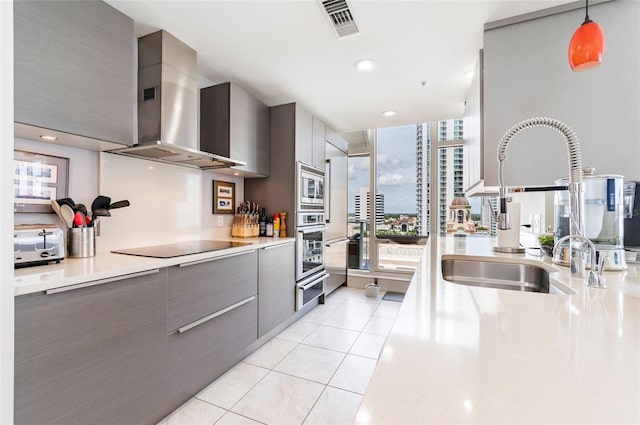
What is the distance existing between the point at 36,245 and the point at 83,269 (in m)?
0.24

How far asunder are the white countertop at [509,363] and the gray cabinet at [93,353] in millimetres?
1311

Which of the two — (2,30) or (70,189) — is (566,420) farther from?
(70,189)

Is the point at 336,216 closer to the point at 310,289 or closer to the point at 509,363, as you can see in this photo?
the point at 310,289

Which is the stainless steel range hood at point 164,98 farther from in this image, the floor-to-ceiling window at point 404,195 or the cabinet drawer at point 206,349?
the floor-to-ceiling window at point 404,195

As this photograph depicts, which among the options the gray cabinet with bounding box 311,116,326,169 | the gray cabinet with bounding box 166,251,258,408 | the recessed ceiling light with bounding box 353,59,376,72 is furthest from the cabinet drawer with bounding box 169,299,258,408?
→ the recessed ceiling light with bounding box 353,59,376,72

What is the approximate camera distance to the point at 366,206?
14.5ft

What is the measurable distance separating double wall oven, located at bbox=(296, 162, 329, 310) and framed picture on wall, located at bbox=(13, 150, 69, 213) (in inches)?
72.4

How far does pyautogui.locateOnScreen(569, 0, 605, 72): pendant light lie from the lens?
1.08 meters

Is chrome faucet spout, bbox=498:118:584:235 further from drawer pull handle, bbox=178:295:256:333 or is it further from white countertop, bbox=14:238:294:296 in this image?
drawer pull handle, bbox=178:295:256:333

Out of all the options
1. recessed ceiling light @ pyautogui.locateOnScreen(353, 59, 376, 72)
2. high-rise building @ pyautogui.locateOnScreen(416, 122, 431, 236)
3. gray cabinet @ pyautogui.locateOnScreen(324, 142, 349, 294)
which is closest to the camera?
recessed ceiling light @ pyautogui.locateOnScreen(353, 59, 376, 72)

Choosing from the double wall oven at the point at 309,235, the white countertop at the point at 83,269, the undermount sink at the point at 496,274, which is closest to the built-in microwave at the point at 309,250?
the double wall oven at the point at 309,235

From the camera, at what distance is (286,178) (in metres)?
2.95

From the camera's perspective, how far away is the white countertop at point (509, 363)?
357 millimetres

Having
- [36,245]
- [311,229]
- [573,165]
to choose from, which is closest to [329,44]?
[573,165]
